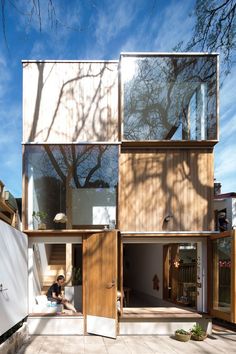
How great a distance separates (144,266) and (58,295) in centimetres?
443

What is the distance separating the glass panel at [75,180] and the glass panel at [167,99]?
0.85 m

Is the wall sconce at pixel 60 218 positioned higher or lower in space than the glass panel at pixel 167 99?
lower

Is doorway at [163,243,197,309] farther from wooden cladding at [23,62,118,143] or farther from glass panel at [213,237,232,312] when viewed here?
wooden cladding at [23,62,118,143]

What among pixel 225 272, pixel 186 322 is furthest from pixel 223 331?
pixel 225 272

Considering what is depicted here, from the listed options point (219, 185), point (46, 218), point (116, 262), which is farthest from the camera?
point (219, 185)

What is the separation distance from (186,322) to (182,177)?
3.13 metres

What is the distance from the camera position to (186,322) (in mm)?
7824

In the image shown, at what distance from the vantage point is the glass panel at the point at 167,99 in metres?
8.16

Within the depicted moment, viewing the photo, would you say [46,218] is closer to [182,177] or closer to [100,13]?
[182,177]

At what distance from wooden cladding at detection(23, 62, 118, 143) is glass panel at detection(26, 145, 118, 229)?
0.27 meters

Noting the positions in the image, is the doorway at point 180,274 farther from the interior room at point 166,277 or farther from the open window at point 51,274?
the open window at point 51,274

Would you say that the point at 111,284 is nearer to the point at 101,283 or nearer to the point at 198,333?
the point at 101,283

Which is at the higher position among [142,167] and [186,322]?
[142,167]

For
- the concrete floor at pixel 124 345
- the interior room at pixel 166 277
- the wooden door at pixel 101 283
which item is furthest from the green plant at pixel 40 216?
the interior room at pixel 166 277
